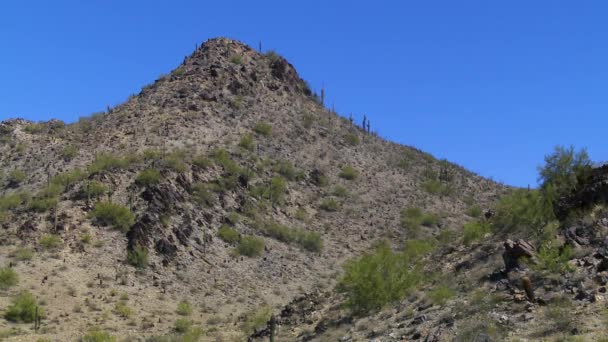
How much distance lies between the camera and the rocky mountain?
19.8 meters

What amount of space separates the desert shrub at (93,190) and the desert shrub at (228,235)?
7907mm

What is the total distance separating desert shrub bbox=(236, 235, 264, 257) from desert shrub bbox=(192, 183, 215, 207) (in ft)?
13.3

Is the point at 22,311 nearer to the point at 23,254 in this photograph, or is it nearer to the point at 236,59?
the point at 23,254

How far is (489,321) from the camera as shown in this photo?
16.5m

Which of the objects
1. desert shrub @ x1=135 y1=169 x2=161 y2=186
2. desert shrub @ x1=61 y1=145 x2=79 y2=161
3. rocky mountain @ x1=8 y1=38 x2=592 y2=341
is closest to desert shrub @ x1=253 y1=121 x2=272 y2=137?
rocky mountain @ x1=8 y1=38 x2=592 y2=341

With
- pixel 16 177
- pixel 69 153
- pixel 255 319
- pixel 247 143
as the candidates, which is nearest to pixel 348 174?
pixel 247 143

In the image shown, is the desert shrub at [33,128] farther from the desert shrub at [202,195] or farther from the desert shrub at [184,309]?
the desert shrub at [184,309]

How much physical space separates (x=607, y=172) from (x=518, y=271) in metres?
4.87

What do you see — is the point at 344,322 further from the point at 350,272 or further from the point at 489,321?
the point at 489,321

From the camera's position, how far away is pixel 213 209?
46.1m

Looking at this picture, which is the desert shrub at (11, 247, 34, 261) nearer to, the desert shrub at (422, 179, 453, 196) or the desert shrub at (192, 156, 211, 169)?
the desert shrub at (192, 156, 211, 169)

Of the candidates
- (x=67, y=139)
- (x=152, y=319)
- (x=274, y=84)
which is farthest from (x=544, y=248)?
(x=274, y=84)

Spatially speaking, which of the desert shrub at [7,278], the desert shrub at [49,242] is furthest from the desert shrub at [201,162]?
the desert shrub at [7,278]

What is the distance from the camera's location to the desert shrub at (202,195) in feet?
151
